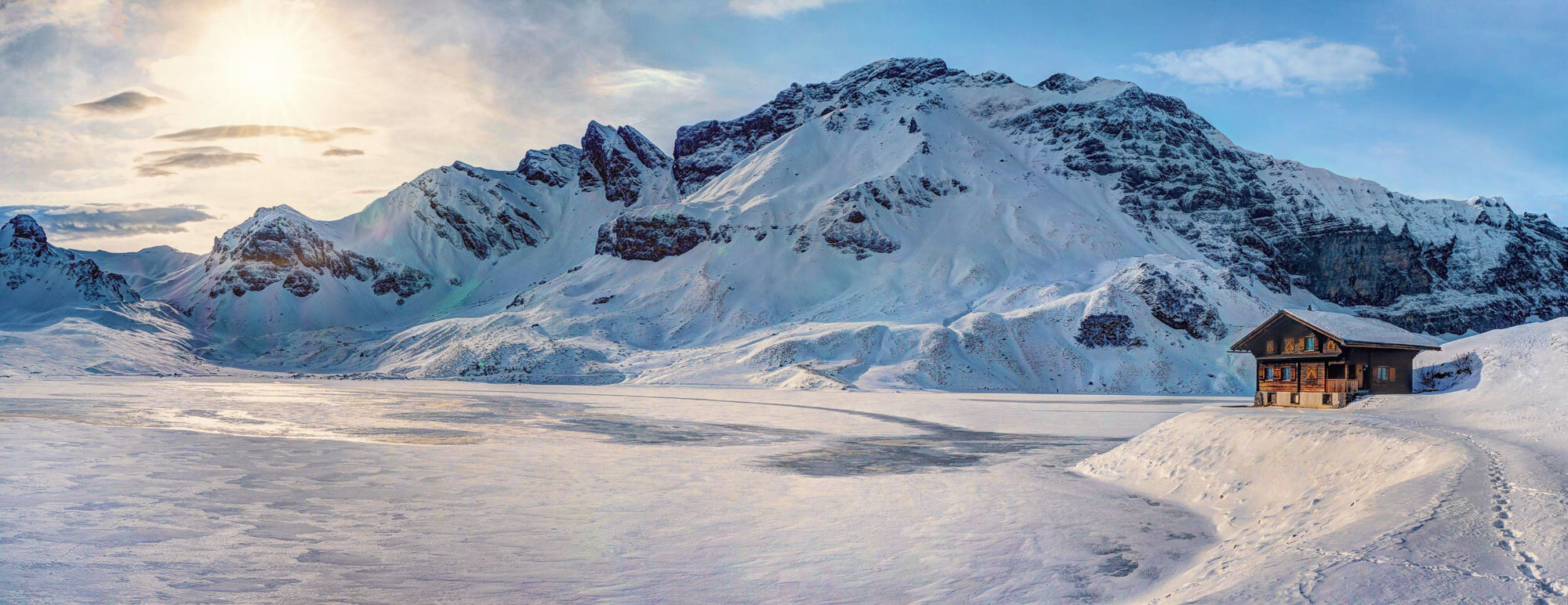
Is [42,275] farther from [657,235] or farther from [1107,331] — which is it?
[1107,331]

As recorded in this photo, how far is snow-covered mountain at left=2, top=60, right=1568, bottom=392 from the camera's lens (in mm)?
102688

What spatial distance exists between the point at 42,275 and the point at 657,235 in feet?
415

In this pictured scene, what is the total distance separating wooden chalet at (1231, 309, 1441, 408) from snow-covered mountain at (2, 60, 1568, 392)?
39.9 metres

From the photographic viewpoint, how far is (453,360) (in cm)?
11494

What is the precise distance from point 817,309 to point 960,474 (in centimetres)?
11075

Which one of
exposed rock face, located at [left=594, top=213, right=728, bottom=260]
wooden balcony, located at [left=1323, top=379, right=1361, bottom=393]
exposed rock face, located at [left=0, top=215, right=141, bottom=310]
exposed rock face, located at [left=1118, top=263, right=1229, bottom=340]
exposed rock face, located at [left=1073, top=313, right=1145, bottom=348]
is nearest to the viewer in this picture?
wooden balcony, located at [left=1323, top=379, right=1361, bottom=393]

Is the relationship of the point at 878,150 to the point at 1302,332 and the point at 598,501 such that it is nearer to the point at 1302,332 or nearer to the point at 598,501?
the point at 1302,332

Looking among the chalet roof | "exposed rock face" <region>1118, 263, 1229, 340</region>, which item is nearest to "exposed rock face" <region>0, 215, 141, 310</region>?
"exposed rock face" <region>1118, 263, 1229, 340</region>

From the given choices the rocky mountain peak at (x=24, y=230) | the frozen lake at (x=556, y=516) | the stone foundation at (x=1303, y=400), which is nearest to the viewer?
the frozen lake at (x=556, y=516)

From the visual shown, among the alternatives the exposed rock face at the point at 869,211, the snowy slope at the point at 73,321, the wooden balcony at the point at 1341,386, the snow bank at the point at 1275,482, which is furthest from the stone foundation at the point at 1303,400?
the snowy slope at the point at 73,321

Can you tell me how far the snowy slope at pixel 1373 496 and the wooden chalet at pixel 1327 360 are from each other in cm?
1571

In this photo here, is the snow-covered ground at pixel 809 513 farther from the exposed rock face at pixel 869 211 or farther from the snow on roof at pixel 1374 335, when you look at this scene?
the exposed rock face at pixel 869 211

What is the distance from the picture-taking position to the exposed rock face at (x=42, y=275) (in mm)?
165625

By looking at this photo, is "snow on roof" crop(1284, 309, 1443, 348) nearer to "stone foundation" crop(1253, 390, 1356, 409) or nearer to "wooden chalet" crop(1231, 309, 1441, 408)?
"wooden chalet" crop(1231, 309, 1441, 408)
